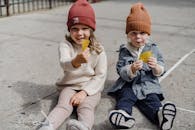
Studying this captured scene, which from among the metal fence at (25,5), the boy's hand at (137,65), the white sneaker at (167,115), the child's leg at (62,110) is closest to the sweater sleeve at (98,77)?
the child's leg at (62,110)

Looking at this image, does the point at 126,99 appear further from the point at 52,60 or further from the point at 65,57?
the point at 52,60

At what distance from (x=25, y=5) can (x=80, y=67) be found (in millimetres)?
6400

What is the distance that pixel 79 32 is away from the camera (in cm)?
311

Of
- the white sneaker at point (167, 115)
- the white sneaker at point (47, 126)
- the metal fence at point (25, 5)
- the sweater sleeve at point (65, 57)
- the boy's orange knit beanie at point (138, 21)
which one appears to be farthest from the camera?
the metal fence at point (25, 5)

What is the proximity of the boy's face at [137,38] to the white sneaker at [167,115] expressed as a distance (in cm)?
70

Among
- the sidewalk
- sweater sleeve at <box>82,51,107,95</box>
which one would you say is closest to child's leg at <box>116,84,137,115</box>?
the sidewalk

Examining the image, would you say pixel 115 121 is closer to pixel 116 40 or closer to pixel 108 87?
pixel 108 87

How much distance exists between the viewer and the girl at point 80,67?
2982mm

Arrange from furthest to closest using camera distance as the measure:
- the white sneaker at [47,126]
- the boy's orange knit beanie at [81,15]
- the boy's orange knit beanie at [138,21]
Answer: the boy's orange knit beanie at [138,21]
the boy's orange knit beanie at [81,15]
the white sneaker at [47,126]

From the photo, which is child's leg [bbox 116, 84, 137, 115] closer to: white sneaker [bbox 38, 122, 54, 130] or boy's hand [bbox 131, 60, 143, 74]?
boy's hand [bbox 131, 60, 143, 74]

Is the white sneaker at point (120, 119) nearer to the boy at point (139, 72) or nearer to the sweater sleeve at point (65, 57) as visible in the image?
the boy at point (139, 72)

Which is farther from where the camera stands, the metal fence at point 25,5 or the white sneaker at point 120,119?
the metal fence at point 25,5

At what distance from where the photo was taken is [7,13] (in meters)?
7.65

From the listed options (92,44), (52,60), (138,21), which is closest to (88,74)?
(92,44)
